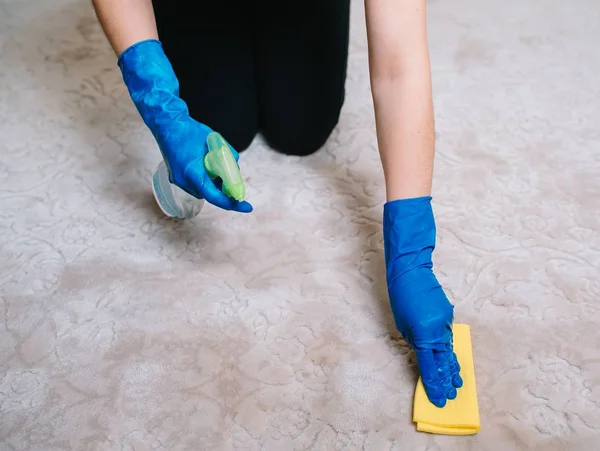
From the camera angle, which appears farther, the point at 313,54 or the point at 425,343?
the point at 313,54

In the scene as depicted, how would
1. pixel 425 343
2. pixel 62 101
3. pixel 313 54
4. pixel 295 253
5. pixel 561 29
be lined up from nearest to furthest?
pixel 425 343 < pixel 295 253 < pixel 313 54 < pixel 62 101 < pixel 561 29

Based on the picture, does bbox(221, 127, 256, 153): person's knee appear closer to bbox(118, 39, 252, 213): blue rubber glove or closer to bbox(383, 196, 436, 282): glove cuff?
bbox(118, 39, 252, 213): blue rubber glove

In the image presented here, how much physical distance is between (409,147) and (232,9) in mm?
490

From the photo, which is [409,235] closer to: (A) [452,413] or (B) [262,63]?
(A) [452,413]

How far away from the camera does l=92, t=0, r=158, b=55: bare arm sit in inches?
42.1

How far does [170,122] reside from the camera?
1.03 metres

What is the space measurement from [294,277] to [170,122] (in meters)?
0.36

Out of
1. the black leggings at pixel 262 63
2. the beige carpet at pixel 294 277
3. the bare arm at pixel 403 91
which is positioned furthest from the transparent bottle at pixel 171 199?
the bare arm at pixel 403 91

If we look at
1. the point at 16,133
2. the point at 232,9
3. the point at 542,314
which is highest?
the point at 232,9

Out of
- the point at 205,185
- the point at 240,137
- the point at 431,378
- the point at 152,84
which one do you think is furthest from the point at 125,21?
the point at 431,378

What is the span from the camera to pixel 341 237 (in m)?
1.27

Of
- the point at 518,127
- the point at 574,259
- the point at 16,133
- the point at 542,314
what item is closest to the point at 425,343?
the point at 542,314

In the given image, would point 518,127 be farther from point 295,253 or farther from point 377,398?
point 377,398

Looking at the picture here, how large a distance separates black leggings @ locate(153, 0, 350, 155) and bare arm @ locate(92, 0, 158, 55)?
206 millimetres
